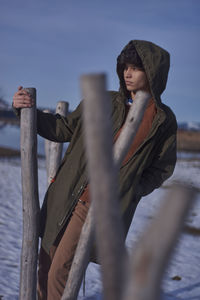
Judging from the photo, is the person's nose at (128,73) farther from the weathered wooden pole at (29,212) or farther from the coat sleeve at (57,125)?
the weathered wooden pole at (29,212)

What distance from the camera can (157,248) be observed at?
2.60ft

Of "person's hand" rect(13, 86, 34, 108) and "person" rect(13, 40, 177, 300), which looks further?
"person's hand" rect(13, 86, 34, 108)

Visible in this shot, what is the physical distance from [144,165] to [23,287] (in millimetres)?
1156

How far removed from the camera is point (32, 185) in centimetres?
241

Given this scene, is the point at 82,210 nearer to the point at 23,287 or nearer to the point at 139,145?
the point at 139,145

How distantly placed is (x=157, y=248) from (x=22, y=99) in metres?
1.70

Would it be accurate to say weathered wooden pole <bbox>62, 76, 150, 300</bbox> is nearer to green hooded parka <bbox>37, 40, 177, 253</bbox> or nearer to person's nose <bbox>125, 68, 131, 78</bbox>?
green hooded parka <bbox>37, 40, 177, 253</bbox>

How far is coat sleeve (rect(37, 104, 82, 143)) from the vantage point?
7.70 ft

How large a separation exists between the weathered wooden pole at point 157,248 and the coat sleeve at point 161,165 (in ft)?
4.85

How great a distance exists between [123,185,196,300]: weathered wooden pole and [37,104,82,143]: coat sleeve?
158cm

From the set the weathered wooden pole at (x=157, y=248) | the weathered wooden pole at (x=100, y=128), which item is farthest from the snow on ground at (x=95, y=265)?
the weathered wooden pole at (x=157, y=248)

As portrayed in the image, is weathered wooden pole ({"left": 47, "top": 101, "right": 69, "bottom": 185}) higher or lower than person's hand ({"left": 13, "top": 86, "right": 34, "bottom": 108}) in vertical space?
lower

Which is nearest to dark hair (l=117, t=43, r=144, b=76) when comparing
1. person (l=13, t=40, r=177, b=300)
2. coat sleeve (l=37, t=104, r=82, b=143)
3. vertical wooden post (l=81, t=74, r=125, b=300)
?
person (l=13, t=40, r=177, b=300)

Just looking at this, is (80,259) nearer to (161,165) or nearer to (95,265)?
(161,165)
